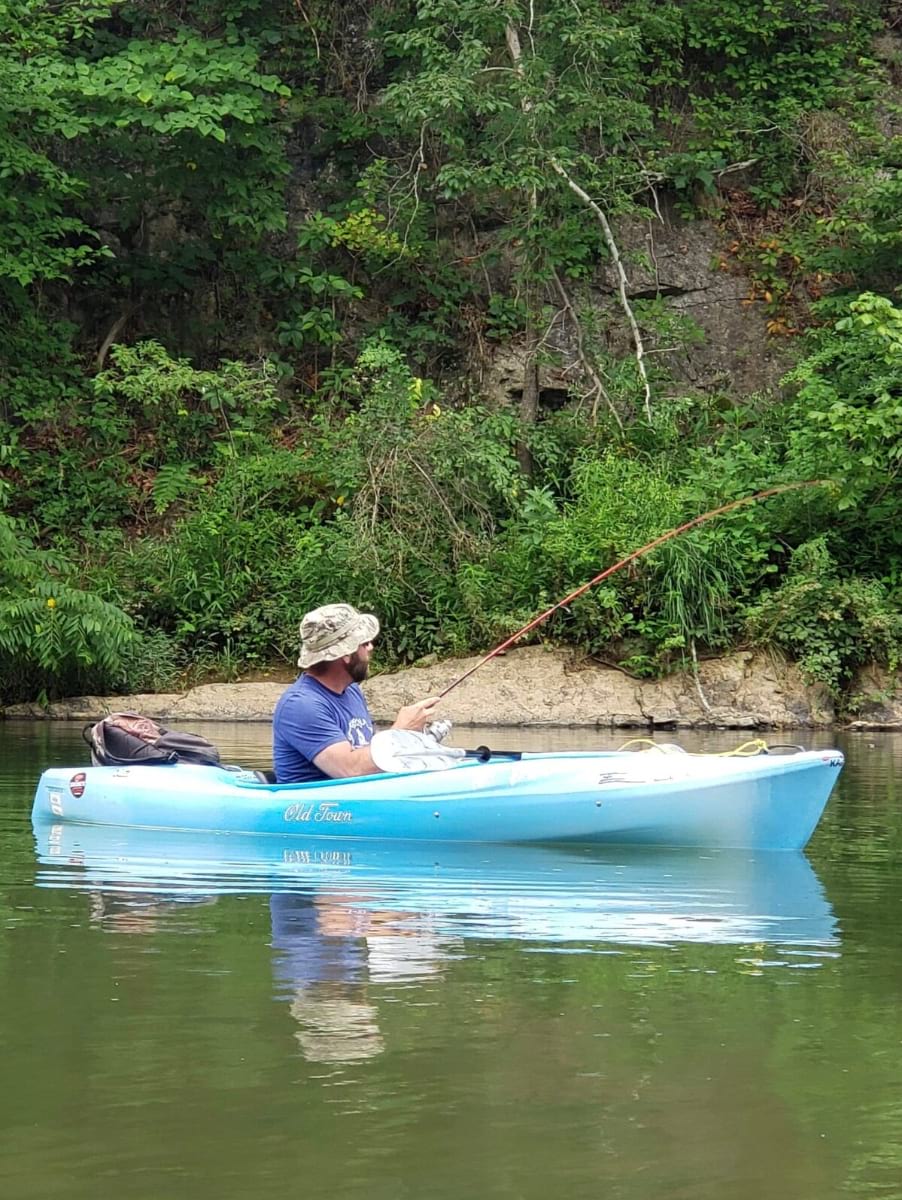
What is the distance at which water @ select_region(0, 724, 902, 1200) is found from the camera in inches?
123

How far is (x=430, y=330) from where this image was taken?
61.6 feet

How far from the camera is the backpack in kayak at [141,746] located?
27.4 feet

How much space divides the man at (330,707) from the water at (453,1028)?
563 mm

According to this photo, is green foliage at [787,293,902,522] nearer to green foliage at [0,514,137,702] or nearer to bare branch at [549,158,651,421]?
bare branch at [549,158,651,421]

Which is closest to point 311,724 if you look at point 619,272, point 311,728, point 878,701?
point 311,728

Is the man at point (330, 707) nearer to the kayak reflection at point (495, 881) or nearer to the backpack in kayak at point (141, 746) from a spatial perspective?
the kayak reflection at point (495, 881)

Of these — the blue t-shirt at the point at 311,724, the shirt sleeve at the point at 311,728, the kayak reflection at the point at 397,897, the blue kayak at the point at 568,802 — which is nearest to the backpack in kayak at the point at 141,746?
the kayak reflection at the point at 397,897

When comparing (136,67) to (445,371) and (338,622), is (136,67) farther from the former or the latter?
(338,622)

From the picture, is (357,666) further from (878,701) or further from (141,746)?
(878,701)

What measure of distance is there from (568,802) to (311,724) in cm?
113

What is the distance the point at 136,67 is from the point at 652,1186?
51.8ft

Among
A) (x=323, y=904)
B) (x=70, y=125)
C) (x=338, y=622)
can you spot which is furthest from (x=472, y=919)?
(x=70, y=125)

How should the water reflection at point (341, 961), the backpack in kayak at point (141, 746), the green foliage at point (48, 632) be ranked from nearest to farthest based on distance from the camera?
the water reflection at point (341, 961) → the backpack in kayak at point (141, 746) → the green foliage at point (48, 632)

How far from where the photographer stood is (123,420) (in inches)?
717
